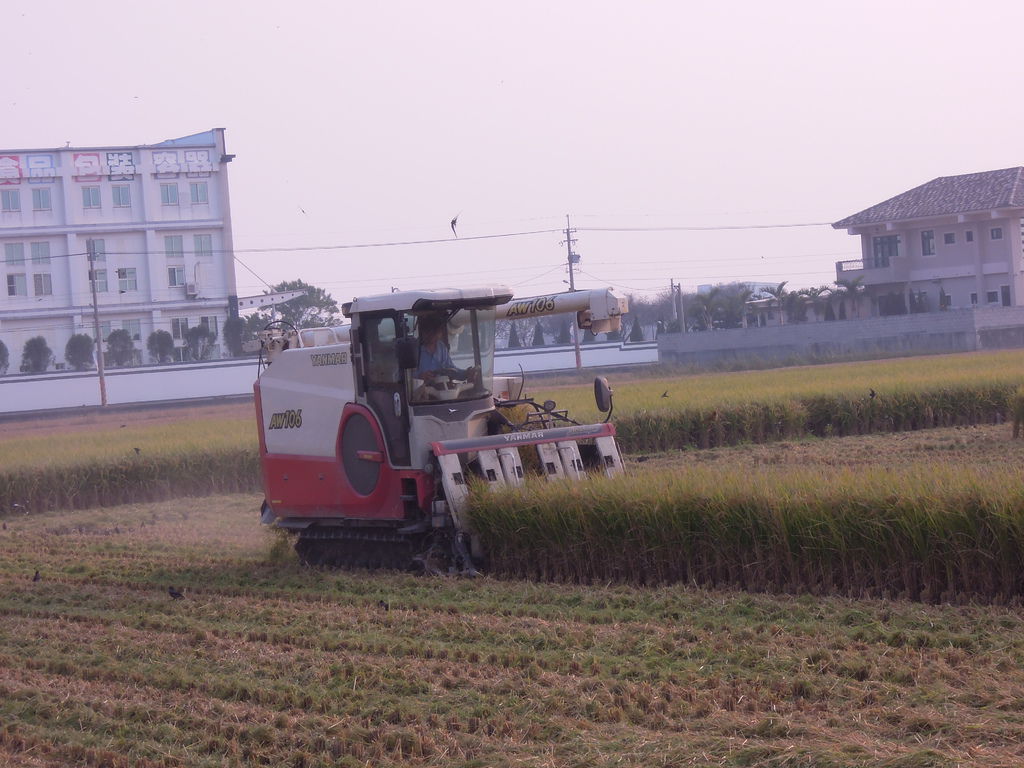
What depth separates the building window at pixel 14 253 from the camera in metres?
53.5

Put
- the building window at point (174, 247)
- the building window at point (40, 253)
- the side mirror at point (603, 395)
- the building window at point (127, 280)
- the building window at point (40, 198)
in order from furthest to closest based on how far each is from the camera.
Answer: the building window at point (174, 247) → the building window at point (127, 280) → the building window at point (40, 198) → the building window at point (40, 253) → the side mirror at point (603, 395)

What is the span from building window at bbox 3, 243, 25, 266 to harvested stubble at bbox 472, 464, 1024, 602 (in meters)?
49.7

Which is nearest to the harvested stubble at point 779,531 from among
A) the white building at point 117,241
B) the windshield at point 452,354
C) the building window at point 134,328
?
the windshield at point 452,354

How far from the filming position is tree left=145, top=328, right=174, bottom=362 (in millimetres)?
52812

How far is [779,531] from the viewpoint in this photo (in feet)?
28.5

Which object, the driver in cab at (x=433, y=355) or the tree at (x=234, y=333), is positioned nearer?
the driver in cab at (x=433, y=355)

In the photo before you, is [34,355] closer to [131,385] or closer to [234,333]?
[131,385]

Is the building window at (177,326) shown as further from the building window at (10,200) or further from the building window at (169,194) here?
the building window at (10,200)

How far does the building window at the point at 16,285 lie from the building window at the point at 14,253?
0.63 metres

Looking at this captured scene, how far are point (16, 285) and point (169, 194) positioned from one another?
8.37 meters

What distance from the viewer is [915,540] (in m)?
8.09

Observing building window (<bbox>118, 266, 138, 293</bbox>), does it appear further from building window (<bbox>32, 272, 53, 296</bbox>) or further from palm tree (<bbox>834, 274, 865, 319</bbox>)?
palm tree (<bbox>834, 274, 865, 319</bbox>)

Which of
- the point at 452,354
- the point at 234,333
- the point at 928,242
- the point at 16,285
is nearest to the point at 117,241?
the point at 16,285

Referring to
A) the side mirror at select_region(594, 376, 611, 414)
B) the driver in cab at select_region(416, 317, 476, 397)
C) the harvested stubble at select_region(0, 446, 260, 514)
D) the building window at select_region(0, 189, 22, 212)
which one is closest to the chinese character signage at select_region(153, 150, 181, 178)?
the building window at select_region(0, 189, 22, 212)
